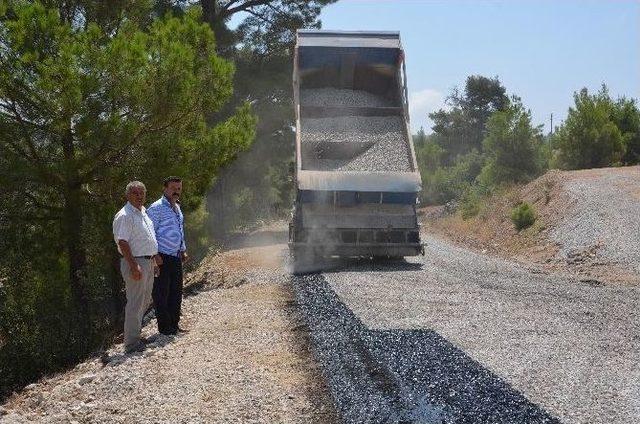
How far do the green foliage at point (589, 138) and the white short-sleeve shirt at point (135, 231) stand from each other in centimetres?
2728

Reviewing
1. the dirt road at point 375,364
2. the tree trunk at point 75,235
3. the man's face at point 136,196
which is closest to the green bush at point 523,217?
the dirt road at point 375,364

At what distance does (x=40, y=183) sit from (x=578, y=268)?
10563 millimetres

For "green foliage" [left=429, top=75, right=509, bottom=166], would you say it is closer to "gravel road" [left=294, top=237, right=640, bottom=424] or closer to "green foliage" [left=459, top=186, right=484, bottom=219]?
"green foliage" [left=459, top=186, right=484, bottom=219]

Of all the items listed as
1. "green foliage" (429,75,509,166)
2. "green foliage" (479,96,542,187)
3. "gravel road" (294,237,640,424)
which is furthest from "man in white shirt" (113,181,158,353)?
"green foliage" (429,75,509,166)

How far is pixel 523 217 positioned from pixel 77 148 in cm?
1406

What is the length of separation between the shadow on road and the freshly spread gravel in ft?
28.0

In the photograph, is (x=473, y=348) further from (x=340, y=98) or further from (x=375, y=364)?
(x=340, y=98)

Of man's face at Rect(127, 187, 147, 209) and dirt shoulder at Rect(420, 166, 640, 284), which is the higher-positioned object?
man's face at Rect(127, 187, 147, 209)

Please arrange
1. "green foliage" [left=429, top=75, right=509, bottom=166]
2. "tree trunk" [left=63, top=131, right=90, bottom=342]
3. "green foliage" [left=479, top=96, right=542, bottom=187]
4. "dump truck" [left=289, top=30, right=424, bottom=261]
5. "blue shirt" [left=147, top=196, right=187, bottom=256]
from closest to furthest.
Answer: "blue shirt" [left=147, top=196, right=187, bottom=256], "tree trunk" [left=63, top=131, right=90, bottom=342], "dump truck" [left=289, top=30, right=424, bottom=261], "green foliage" [left=479, top=96, right=542, bottom=187], "green foliage" [left=429, top=75, right=509, bottom=166]

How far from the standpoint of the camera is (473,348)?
613 cm

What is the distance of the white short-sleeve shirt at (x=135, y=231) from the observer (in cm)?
629

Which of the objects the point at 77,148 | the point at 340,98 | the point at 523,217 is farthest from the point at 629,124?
the point at 77,148

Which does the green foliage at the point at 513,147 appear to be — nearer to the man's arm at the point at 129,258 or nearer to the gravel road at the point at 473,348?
the gravel road at the point at 473,348

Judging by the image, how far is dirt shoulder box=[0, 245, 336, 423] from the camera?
4.91m
